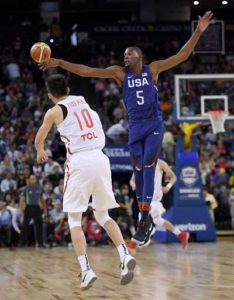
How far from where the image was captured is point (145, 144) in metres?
9.19

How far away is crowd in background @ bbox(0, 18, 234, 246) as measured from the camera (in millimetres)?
18469

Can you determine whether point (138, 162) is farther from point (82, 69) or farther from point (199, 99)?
point (199, 99)

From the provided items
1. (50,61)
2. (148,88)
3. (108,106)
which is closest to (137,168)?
(148,88)

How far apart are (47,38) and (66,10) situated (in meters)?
4.13

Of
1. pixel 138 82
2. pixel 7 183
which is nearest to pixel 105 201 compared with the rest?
pixel 138 82

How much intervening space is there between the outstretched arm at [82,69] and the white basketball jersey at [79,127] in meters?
0.83

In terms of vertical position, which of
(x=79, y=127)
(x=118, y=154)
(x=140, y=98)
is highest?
(x=140, y=98)

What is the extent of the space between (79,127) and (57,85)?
46 cm

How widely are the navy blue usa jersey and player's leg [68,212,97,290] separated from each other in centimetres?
191

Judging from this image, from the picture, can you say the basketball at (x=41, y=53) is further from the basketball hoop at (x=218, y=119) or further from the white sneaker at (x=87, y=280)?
the basketball hoop at (x=218, y=119)

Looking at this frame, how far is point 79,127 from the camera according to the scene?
743 centimetres

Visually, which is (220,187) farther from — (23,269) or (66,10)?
(66,10)

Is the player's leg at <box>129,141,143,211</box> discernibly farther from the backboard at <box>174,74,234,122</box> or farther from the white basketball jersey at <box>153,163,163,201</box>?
the backboard at <box>174,74,234,122</box>

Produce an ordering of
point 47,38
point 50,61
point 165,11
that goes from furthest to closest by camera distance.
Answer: point 165,11
point 47,38
point 50,61
